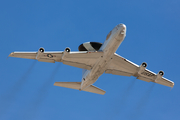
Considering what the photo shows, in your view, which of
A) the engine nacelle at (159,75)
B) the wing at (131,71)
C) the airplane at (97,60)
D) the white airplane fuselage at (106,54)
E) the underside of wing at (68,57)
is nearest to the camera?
the white airplane fuselage at (106,54)

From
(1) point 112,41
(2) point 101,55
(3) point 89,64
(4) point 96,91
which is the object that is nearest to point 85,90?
(4) point 96,91

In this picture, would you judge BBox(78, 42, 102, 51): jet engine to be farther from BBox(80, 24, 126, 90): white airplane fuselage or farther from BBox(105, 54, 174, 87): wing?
BBox(105, 54, 174, 87): wing

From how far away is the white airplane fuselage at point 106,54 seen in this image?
151ft

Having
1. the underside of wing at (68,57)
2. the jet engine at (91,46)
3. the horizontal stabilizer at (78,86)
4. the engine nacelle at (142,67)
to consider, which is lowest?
the horizontal stabilizer at (78,86)

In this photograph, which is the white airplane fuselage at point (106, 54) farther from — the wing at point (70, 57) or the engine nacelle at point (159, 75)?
the engine nacelle at point (159, 75)

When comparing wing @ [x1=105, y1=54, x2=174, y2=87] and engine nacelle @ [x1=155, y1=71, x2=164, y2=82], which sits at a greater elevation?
engine nacelle @ [x1=155, y1=71, x2=164, y2=82]

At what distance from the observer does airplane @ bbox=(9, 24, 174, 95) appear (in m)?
47.6

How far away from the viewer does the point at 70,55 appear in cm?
5047

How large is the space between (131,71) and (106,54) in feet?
28.6

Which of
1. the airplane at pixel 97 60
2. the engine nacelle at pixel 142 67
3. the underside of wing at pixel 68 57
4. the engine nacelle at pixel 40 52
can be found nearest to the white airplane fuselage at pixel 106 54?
the airplane at pixel 97 60

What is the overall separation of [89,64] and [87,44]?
3527mm

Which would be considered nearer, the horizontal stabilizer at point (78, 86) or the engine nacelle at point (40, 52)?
the engine nacelle at point (40, 52)

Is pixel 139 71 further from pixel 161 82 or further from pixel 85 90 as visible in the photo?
pixel 85 90

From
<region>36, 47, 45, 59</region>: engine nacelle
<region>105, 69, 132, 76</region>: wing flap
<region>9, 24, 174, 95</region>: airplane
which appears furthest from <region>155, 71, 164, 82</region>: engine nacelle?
<region>36, 47, 45, 59</region>: engine nacelle
